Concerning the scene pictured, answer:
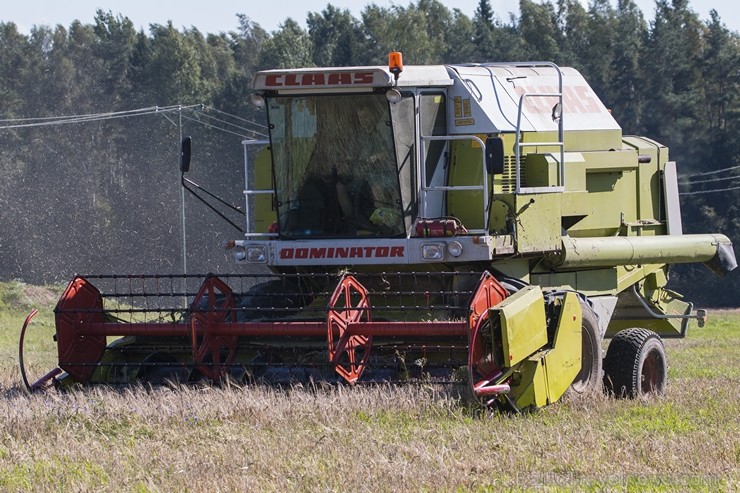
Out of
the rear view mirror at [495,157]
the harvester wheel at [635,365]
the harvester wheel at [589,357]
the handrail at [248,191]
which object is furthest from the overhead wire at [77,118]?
the rear view mirror at [495,157]

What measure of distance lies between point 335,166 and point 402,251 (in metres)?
0.96

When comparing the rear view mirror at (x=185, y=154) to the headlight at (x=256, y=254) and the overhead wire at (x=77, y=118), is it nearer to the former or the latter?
the headlight at (x=256, y=254)

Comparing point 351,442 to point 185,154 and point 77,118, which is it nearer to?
point 185,154

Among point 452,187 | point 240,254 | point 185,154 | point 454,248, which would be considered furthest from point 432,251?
point 185,154

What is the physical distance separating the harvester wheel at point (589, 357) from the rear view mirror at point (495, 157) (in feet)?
4.74

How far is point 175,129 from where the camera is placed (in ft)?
148

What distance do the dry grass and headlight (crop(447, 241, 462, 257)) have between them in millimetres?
1233

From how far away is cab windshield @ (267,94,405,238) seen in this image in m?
10.3

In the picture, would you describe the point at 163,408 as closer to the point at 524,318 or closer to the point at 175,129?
the point at 524,318

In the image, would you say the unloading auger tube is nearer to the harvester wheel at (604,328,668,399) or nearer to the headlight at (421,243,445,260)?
the headlight at (421,243,445,260)

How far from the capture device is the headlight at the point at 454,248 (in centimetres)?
991


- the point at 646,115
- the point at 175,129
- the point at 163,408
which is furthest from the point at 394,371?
the point at 646,115

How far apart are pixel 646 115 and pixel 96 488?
44.7m

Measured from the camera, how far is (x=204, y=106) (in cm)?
4231
